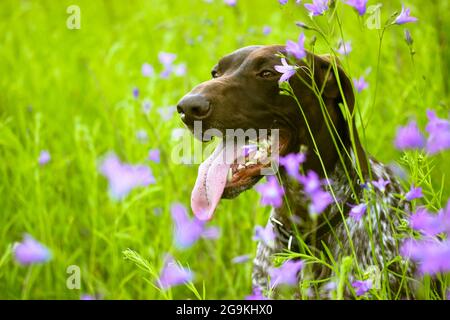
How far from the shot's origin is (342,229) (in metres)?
2.65

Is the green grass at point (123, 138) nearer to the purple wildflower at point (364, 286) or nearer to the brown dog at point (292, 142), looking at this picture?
the brown dog at point (292, 142)

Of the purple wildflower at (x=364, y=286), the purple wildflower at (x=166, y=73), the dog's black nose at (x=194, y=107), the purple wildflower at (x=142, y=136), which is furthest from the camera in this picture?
the purple wildflower at (x=142, y=136)

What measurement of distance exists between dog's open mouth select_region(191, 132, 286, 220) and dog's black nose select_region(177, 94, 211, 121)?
20cm

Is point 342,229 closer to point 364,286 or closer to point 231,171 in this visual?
point 231,171

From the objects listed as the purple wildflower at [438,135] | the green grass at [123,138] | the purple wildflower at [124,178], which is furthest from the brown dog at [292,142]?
the purple wildflower at [438,135]

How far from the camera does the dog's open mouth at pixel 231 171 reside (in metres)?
2.57

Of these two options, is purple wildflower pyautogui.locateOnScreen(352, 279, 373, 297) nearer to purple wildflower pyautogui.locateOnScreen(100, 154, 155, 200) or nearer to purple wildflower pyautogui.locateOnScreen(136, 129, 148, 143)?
purple wildflower pyautogui.locateOnScreen(100, 154, 155, 200)

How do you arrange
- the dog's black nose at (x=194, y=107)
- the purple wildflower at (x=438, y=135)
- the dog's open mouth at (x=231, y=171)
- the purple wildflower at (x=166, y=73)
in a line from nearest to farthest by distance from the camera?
the purple wildflower at (x=438, y=135) → the dog's black nose at (x=194, y=107) → the dog's open mouth at (x=231, y=171) → the purple wildflower at (x=166, y=73)

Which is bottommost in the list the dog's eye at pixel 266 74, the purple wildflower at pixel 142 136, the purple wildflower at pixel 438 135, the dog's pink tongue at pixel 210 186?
the purple wildflower at pixel 438 135

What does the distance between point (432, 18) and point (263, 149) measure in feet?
7.59

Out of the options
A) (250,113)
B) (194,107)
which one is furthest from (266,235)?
(194,107)

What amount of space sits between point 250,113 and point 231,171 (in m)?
0.22

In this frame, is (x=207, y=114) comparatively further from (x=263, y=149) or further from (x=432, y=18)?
(x=432, y=18)
